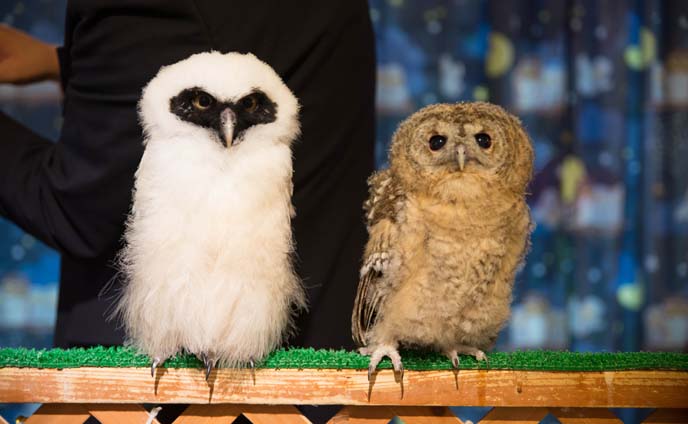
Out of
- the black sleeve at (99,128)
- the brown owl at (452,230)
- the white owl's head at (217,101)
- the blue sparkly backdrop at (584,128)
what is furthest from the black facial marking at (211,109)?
the blue sparkly backdrop at (584,128)

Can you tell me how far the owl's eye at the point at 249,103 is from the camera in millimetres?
1029

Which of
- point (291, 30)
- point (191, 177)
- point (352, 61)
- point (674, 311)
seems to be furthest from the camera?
point (674, 311)

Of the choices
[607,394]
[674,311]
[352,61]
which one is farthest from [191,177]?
[674,311]

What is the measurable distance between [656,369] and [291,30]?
0.82m

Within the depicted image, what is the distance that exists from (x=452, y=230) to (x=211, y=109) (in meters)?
0.41

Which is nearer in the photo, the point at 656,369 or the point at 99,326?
the point at 656,369

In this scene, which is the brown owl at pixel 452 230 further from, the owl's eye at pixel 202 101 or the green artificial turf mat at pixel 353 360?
the owl's eye at pixel 202 101

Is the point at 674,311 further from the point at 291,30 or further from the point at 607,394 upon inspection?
the point at 291,30

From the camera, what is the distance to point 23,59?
1.35 m

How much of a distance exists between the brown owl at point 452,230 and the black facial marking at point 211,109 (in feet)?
0.82

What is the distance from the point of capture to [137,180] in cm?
108

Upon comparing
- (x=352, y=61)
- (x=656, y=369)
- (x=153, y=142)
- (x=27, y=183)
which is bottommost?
(x=656, y=369)

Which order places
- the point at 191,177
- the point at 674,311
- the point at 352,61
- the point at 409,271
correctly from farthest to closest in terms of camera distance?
the point at 674,311
the point at 352,61
the point at 409,271
the point at 191,177

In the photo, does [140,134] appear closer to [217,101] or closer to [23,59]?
[217,101]
